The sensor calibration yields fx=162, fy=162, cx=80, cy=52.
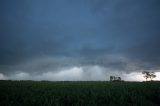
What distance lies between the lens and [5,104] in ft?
47.9

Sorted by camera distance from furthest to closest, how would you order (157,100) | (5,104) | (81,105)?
(157,100), (81,105), (5,104)

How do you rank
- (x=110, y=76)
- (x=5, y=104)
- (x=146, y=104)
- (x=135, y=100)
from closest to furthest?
(x=5, y=104), (x=146, y=104), (x=135, y=100), (x=110, y=76)

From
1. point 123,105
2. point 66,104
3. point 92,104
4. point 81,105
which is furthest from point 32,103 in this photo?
point 123,105

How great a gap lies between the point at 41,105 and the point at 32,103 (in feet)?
3.64

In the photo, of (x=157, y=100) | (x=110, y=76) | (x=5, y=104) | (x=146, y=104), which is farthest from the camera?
(x=110, y=76)

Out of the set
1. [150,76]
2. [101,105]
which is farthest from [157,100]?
[150,76]

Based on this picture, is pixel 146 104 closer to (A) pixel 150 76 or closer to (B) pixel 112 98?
(B) pixel 112 98

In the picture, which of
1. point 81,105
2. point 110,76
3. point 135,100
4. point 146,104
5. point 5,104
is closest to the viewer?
point 5,104

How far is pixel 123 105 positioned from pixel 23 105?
9701 millimetres

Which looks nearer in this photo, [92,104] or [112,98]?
[92,104]

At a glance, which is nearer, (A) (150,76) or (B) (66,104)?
(B) (66,104)

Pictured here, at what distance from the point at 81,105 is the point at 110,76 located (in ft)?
369

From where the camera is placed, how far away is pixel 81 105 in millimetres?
15648

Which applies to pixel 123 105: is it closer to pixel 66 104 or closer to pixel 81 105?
pixel 81 105
